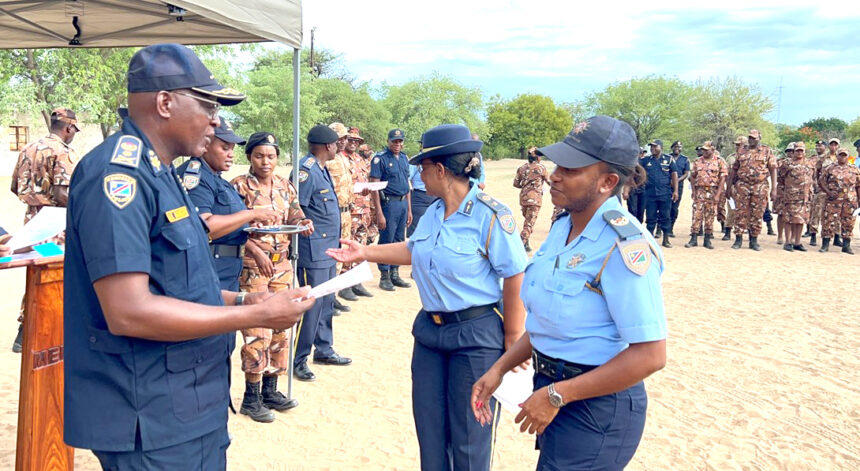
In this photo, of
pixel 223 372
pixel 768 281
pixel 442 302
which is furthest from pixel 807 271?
pixel 223 372

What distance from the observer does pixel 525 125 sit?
2199 inches

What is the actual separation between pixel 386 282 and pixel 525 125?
48.3 metres

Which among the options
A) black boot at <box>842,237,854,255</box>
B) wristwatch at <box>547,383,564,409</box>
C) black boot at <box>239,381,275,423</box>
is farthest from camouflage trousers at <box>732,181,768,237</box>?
wristwatch at <box>547,383,564,409</box>

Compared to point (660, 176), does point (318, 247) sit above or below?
below

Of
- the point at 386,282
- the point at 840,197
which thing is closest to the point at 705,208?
the point at 840,197

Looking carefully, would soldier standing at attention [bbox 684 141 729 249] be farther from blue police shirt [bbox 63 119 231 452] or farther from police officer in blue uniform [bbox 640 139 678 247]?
blue police shirt [bbox 63 119 231 452]

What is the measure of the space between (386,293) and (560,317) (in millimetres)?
7218

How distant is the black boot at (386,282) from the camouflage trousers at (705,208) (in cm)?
763

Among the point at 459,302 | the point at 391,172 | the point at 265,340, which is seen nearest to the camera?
the point at 459,302

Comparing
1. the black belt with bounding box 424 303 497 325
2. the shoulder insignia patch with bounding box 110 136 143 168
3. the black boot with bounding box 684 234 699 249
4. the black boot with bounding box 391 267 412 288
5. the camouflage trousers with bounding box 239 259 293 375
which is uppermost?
the shoulder insignia patch with bounding box 110 136 143 168

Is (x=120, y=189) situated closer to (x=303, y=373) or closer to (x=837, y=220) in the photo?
(x=303, y=373)

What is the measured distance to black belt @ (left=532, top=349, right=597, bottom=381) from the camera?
2127mm

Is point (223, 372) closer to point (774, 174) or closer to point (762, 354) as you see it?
point (762, 354)

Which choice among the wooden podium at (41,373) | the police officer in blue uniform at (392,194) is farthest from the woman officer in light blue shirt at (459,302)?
the police officer in blue uniform at (392,194)
